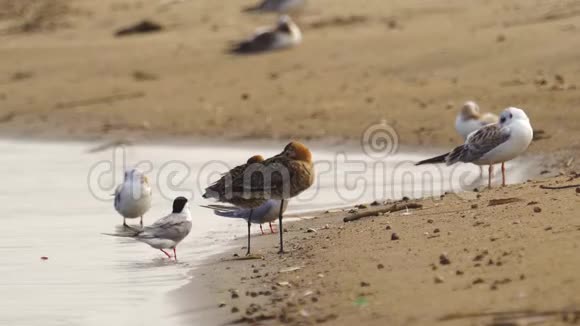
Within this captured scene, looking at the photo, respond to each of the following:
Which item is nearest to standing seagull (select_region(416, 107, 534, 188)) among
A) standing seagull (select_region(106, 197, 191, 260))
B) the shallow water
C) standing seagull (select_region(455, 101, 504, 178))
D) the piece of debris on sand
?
the shallow water

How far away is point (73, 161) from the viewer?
51.8 feet

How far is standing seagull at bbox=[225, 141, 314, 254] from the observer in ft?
31.9

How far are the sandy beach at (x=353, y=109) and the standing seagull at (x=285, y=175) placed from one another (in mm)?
449

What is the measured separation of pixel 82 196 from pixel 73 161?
250cm

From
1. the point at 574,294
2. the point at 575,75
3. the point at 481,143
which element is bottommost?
the point at 574,294

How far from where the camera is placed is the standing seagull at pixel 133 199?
11.6 meters

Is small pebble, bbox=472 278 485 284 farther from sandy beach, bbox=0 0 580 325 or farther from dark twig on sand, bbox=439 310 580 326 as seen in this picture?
dark twig on sand, bbox=439 310 580 326

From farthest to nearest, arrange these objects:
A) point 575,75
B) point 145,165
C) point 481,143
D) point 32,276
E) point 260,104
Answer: point 260,104
point 575,75
point 145,165
point 481,143
point 32,276

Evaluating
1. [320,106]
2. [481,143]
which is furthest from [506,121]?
[320,106]

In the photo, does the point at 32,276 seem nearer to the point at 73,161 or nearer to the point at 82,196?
the point at 82,196

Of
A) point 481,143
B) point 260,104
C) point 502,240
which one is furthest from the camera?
point 260,104

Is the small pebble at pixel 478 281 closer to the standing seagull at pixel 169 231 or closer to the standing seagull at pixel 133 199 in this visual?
the standing seagull at pixel 169 231

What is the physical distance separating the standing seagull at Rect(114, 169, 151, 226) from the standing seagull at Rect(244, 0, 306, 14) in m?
11.7

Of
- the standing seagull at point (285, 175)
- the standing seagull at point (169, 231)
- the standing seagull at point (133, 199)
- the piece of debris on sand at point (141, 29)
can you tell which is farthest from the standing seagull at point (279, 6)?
the standing seagull at point (285, 175)
